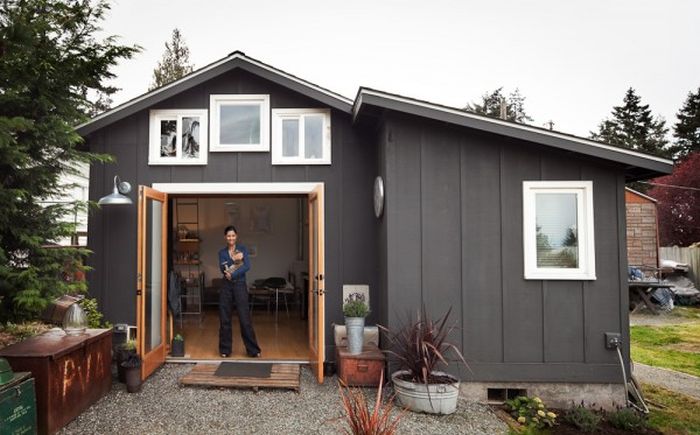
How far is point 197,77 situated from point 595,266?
502 centimetres

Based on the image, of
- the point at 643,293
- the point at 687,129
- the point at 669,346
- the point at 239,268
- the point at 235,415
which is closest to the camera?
the point at 235,415

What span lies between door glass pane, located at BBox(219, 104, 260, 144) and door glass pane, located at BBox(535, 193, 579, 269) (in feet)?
11.4

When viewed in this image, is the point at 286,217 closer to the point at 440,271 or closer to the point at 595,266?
the point at 440,271

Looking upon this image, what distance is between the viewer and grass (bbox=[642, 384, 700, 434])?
4.48 metres

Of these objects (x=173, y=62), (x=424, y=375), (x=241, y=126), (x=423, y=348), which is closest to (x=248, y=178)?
(x=241, y=126)

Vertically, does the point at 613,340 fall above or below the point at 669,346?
above

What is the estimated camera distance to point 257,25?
469 inches

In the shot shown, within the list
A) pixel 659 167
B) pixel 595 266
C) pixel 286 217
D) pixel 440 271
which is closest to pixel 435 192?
→ pixel 440 271

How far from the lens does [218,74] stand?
18.5 feet

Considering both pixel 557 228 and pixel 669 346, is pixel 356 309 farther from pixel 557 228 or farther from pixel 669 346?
pixel 669 346

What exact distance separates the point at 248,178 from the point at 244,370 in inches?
90.9

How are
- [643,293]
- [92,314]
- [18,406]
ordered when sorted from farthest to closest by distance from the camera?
[643,293] → [92,314] → [18,406]

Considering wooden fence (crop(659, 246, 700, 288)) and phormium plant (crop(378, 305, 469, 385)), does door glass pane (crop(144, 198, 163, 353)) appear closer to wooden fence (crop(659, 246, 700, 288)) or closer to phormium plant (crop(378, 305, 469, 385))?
phormium plant (crop(378, 305, 469, 385))

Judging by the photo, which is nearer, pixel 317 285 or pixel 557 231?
pixel 557 231
